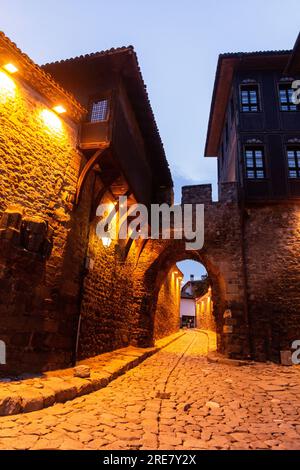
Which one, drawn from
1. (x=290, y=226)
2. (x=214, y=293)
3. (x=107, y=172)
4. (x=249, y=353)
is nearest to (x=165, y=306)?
(x=214, y=293)

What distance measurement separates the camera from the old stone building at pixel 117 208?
5586mm

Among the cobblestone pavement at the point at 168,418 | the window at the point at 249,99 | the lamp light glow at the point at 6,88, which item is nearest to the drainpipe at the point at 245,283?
the cobblestone pavement at the point at 168,418

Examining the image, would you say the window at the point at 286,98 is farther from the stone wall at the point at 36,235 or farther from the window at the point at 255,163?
the stone wall at the point at 36,235

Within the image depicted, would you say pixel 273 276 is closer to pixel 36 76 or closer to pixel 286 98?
pixel 286 98

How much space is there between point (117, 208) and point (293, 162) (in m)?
7.42

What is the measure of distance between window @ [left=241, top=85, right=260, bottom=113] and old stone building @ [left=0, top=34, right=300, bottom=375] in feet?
0.25

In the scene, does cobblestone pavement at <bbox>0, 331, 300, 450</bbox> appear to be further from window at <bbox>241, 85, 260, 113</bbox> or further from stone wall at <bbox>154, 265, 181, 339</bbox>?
window at <bbox>241, 85, 260, 113</bbox>

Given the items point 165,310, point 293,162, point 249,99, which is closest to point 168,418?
point 293,162

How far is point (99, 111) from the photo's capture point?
8078 mm

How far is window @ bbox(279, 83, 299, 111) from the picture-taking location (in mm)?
11969

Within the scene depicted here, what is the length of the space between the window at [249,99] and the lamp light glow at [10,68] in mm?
9591

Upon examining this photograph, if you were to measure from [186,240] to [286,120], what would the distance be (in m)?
6.66

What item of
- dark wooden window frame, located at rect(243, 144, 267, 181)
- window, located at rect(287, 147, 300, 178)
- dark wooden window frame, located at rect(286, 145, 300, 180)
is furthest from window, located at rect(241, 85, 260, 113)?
window, located at rect(287, 147, 300, 178)
